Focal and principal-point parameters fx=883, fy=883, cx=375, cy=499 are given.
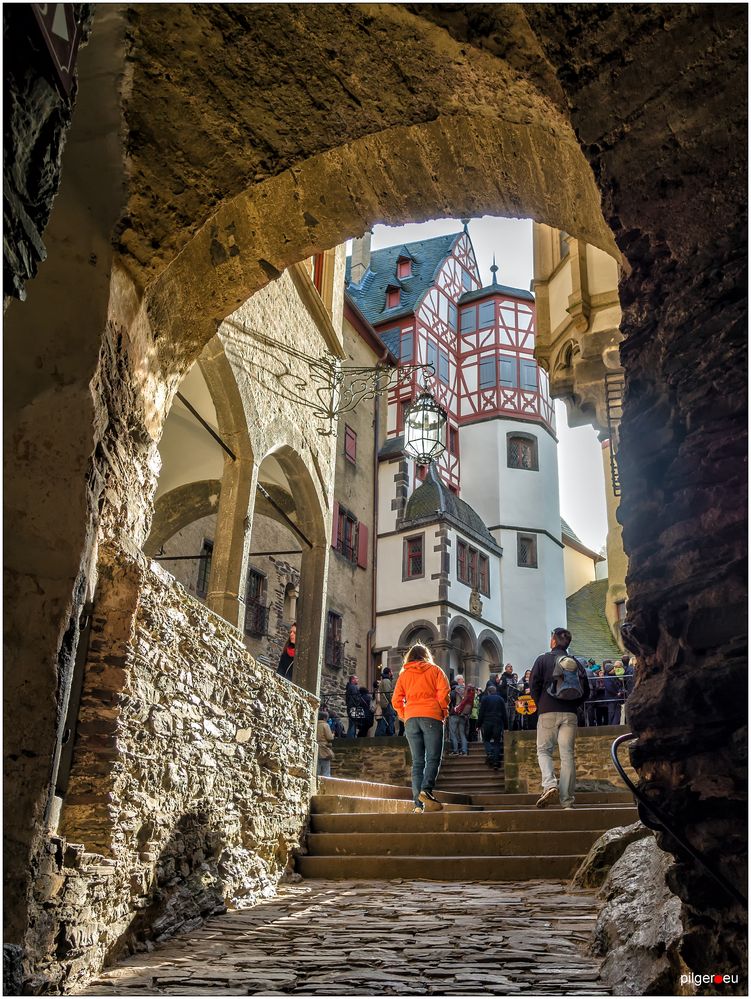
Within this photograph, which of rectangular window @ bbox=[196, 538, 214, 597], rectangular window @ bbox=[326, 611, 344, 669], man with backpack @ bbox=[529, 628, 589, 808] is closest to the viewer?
man with backpack @ bbox=[529, 628, 589, 808]

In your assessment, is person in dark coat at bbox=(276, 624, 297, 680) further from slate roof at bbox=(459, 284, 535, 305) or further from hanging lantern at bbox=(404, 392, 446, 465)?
slate roof at bbox=(459, 284, 535, 305)

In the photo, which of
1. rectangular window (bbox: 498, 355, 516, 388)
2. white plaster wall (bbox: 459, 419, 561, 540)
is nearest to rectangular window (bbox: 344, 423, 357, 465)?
white plaster wall (bbox: 459, 419, 561, 540)

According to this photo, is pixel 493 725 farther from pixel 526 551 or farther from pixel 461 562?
pixel 526 551

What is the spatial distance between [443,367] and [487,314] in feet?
9.62

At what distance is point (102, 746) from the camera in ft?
13.9

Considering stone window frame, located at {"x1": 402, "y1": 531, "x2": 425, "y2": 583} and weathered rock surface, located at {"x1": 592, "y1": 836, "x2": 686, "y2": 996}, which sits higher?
stone window frame, located at {"x1": 402, "y1": 531, "x2": 425, "y2": 583}

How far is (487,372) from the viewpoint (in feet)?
104

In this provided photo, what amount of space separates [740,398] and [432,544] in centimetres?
2352

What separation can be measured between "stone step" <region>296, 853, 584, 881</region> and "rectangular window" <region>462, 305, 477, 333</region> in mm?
26342

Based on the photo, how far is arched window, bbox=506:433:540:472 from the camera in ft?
103

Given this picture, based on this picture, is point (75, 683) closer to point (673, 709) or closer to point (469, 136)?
point (673, 709)

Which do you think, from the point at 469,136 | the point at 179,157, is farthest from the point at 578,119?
the point at 179,157

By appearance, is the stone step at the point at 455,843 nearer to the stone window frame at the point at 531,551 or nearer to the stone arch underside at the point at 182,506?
the stone arch underside at the point at 182,506

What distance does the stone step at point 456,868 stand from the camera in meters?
6.77
